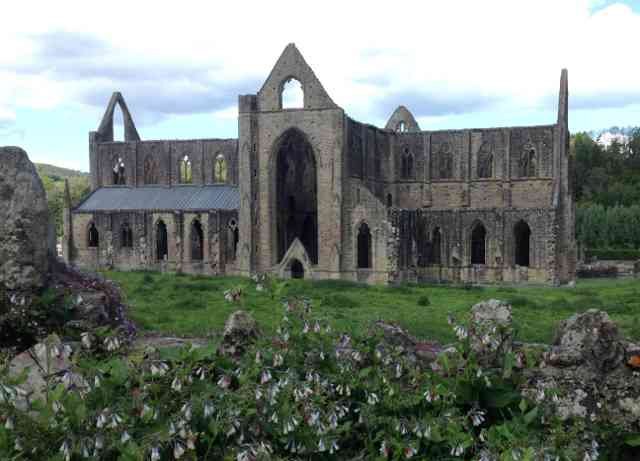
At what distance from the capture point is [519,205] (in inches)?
1860

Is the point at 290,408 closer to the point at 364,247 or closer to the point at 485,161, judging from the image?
the point at 364,247

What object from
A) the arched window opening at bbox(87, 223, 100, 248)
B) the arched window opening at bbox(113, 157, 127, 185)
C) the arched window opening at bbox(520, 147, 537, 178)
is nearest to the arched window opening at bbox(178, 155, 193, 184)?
the arched window opening at bbox(113, 157, 127, 185)

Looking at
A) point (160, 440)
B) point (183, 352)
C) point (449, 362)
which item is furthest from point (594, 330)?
point (160, 440)

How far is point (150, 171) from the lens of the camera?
174ft

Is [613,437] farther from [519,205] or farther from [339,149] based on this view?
[519,205]

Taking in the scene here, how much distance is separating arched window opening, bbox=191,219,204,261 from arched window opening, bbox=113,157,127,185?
32.2 feet

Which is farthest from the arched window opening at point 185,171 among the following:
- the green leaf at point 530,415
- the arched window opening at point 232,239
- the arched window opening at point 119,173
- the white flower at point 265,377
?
the green leaf at point 530,415

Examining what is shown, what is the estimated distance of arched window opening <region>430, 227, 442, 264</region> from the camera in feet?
144

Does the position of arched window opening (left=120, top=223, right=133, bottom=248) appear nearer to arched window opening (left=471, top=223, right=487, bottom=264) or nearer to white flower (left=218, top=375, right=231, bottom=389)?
arched window opening (left=471, top=223, right=487, bottom=264)

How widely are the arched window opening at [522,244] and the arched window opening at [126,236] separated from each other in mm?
25582

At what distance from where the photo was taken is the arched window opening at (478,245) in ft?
146

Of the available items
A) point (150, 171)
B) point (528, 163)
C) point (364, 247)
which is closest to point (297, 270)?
point (364, 247)

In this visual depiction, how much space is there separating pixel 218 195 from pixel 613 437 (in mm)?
42119

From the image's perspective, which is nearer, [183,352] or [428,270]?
[183,352]
